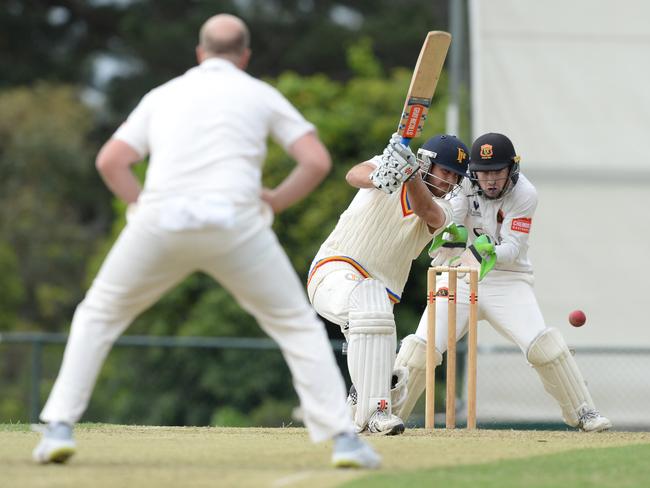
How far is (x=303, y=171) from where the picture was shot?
4.76 m

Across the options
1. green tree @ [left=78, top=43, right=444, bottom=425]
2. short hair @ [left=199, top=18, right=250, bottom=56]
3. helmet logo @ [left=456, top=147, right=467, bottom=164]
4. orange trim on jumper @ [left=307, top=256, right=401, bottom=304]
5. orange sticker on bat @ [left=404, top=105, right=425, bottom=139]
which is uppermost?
short hair @ [left=199, top=18, right=250, bottom=56]

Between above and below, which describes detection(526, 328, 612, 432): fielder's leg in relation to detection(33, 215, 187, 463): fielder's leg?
below

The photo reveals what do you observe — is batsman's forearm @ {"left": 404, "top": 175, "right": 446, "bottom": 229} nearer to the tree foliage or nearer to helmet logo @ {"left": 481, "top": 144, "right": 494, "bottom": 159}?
helmet logo @ {"left": 481, "top": 144, "right": 494, "bottom": 159}

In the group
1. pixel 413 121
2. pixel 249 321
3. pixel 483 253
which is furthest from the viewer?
pixel 249 321

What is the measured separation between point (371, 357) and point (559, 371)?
1.25 metres

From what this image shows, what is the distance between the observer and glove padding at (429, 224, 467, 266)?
6.84 metres

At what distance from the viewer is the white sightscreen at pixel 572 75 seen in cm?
1192

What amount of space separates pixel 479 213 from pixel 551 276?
4723 mm

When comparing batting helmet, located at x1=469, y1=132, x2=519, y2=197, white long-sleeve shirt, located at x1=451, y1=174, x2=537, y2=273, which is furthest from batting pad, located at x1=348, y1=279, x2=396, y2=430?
batting helmet, located at x1=469, y1=132, x2=519, y2=197

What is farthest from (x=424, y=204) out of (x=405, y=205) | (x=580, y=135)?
(x=580, y=135)

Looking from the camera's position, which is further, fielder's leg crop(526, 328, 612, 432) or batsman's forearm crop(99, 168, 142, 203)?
fielder's leg crop(526, 328, 612, 432)

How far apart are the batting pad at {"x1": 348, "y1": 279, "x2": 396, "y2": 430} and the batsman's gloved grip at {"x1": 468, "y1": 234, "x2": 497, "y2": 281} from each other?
0.70 meters

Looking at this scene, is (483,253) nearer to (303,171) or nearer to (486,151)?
(486,151)

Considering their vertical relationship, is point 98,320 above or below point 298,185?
below
